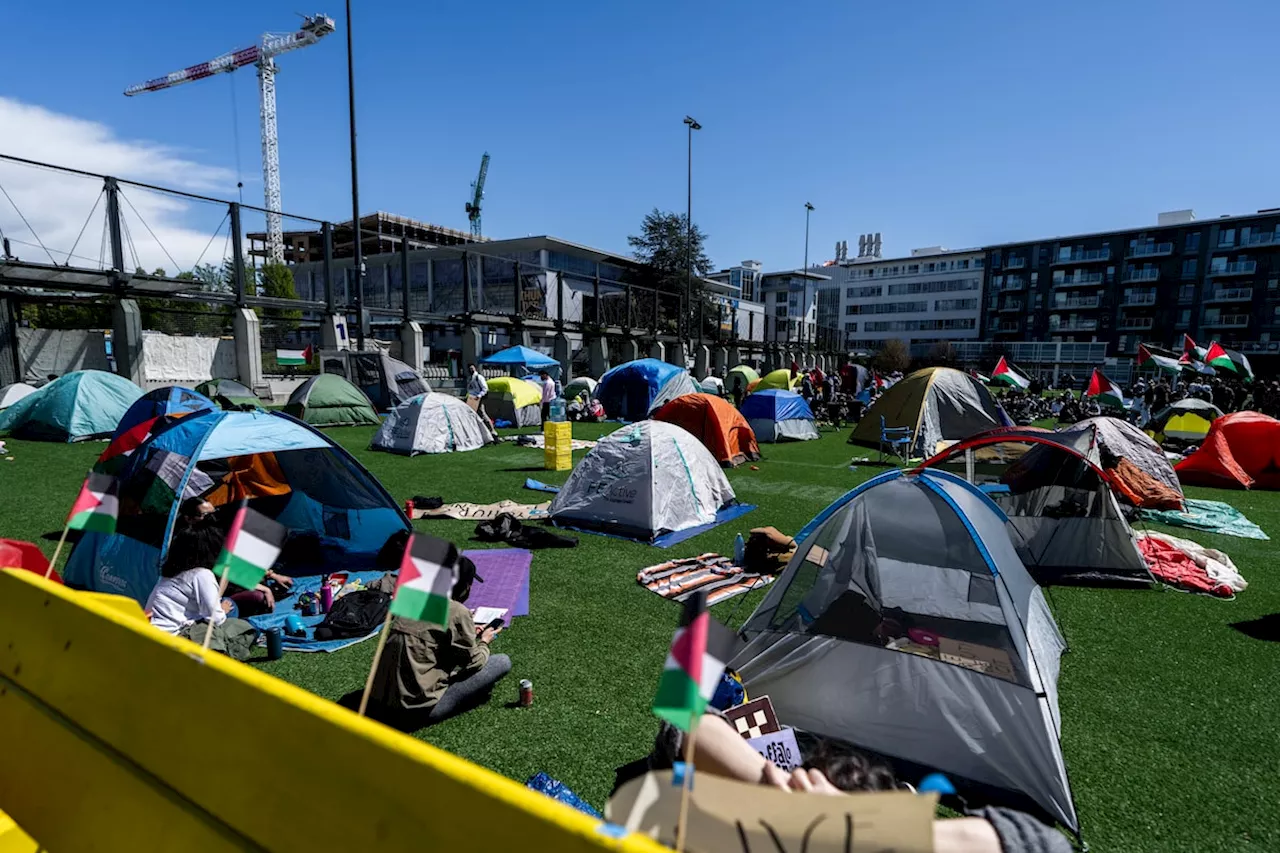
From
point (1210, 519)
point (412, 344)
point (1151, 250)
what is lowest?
point (1210, 519)

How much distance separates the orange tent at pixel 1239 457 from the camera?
11281 mm

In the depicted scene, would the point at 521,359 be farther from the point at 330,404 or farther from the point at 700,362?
the point at 700,362

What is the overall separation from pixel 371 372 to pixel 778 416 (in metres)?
13.3

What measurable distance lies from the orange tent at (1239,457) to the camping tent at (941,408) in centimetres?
369

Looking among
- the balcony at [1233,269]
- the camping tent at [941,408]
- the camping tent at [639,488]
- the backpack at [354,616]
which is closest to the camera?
the backpack at [354,616]

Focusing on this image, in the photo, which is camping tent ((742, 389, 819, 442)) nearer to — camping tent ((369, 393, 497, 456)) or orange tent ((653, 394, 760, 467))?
orange tent ((653, 394, 760, 467))

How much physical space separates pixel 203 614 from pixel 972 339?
7037 centimetres

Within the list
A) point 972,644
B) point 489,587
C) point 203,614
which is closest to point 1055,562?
point 972,644

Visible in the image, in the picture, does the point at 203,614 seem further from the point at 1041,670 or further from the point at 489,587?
the point at 1041,670

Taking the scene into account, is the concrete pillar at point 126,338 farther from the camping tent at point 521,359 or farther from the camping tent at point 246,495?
the camping tent at point 246,495

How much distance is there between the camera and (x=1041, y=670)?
367cm

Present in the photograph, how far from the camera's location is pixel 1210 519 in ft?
28.8

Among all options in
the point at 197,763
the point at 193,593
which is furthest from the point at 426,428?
the point at 197,763

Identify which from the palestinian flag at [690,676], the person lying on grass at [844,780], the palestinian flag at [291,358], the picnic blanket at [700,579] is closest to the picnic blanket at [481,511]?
the picnic blanket at [700,579]
